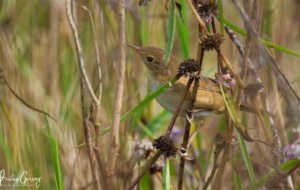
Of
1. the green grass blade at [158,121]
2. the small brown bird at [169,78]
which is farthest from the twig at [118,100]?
the green grass blade at [158,121]

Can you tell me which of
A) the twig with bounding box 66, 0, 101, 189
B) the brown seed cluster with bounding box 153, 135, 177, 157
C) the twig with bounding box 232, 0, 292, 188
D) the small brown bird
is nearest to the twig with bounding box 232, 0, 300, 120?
the twig with bounding box 232, 0, 292, 188

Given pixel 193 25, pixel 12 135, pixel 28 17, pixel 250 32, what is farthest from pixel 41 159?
pixel 193 25

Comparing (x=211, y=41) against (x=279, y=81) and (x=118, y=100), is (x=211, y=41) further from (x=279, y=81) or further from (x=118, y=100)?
(x=118, y=100)

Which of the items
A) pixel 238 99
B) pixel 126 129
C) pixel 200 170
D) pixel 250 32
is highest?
pixel 250 32

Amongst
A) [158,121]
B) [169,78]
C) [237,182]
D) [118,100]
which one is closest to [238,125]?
[237,182]

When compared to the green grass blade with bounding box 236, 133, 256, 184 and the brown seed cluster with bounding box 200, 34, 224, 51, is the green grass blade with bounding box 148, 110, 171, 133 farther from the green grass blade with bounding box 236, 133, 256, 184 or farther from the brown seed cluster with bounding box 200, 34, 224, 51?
the brown seed cluster with bounding box 200, 34, 224, 51

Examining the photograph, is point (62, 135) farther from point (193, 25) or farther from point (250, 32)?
point (193, 25)

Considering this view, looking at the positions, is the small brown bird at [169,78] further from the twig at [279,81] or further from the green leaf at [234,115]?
the green leaf at [234,115]
